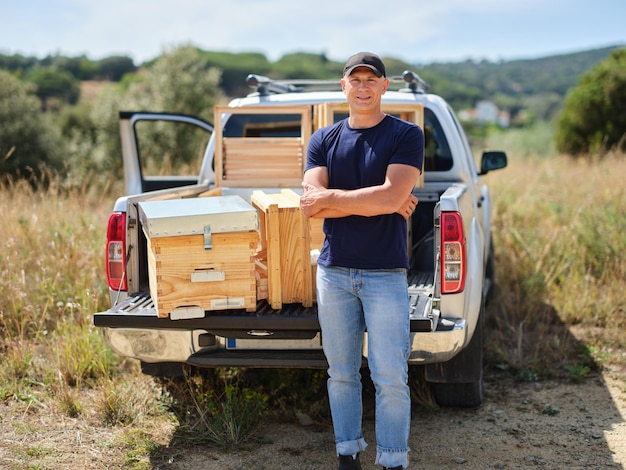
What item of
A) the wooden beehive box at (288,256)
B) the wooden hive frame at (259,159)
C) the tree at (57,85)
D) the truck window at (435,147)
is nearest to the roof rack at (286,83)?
the truck window at (435,147)

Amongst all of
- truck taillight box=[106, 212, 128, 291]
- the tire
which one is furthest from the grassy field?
the tire

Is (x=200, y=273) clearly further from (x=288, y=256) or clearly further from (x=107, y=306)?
(x=107, y=306)

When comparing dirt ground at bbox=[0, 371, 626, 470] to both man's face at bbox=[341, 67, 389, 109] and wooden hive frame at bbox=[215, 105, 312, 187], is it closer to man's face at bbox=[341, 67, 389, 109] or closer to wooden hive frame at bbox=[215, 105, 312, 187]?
wooden hive frame at bbox=[215, 105, 312, 187]

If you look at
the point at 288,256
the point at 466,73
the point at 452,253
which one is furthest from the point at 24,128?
the point at 466,73

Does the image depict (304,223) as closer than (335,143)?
No

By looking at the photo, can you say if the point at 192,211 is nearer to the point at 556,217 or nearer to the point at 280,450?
the point at 280,450

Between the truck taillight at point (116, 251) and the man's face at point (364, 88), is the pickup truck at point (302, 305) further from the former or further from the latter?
the man's face at point (364, 88)

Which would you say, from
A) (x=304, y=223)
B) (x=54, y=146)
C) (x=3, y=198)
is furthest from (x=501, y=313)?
(x=54, y=146)

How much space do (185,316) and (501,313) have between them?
374 cm

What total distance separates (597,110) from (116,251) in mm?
15815

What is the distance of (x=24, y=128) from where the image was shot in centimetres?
1972

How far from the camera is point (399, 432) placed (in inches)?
125

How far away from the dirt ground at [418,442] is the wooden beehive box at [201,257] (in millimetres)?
972

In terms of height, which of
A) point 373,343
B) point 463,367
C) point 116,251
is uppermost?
point 116,251
